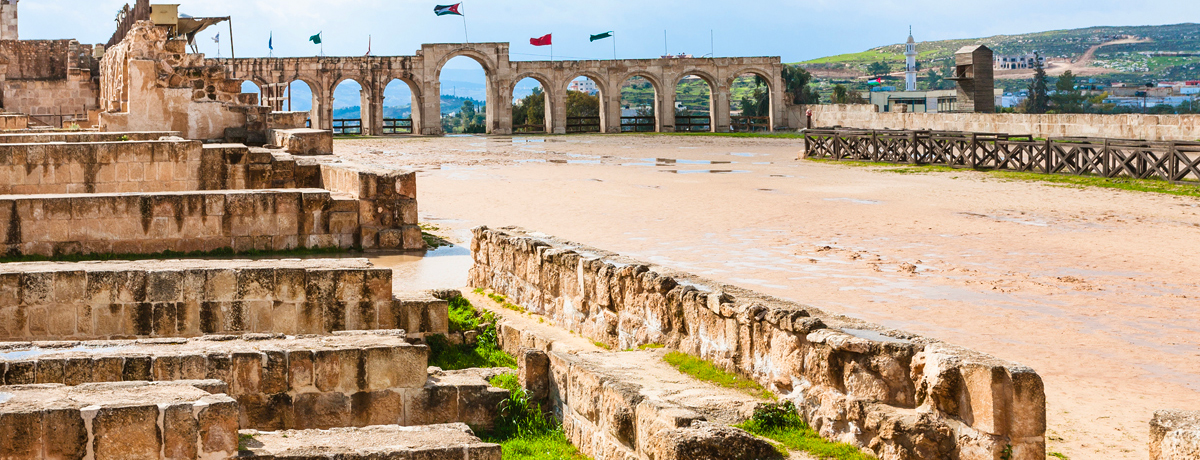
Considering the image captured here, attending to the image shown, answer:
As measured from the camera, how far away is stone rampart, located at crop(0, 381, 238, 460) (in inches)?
156

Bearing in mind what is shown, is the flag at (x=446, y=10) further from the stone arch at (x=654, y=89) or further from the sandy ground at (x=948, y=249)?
the sandy ground at (x=948, y=249)

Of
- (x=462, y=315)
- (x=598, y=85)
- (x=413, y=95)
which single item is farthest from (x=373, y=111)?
(x=462, y=315)

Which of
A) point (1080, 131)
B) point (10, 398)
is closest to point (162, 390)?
point (10, 398)

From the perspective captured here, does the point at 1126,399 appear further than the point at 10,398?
Yes

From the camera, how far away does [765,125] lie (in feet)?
160

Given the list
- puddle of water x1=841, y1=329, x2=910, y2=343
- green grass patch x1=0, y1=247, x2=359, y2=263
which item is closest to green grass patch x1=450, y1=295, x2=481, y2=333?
green grass patch x1=0, y1=247, x2=359, y2=263

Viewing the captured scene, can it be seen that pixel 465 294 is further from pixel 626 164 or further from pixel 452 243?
pixel 626 164

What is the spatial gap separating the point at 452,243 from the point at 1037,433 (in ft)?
31.7

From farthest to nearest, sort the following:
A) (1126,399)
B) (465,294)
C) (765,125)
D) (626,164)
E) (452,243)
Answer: (765,125) < (626,164) < (452,243) < (465,294) < (1126,399)

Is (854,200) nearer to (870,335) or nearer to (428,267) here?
(428,267)

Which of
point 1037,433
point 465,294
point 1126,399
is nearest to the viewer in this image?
point 1037,433

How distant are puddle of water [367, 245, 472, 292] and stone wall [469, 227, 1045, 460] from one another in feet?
10.5

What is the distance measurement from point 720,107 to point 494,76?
9.62 meters

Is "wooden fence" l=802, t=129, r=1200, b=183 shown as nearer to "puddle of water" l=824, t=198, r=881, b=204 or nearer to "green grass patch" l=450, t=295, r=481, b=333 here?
"puddle of water" l=824, t=198, r=881, b=204
